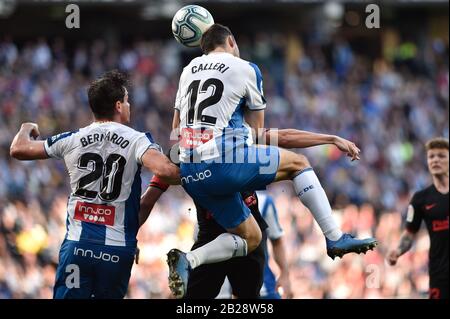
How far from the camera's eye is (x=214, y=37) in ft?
29.8

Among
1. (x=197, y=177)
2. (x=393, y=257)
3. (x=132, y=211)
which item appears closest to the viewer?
(x=197, y=177)

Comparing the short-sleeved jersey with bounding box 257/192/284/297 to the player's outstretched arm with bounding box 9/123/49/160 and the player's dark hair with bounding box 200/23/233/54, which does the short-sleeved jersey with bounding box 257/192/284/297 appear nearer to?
the player's dark hair with bounding box 200/23/233/54

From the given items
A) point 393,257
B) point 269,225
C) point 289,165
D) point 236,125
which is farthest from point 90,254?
point 393,257

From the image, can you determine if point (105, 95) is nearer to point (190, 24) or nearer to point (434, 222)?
point (190, 24)

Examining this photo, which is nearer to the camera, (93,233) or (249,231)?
(93,233)

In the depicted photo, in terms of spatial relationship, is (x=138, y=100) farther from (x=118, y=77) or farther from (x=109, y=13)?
(x=118, y=77)

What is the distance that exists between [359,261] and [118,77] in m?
11.5

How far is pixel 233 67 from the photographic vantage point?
347 inches

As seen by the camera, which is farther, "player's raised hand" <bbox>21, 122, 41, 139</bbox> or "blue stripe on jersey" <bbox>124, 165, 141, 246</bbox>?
"player's raised hand" <bbox>21, 122, 41, 139</bbox>

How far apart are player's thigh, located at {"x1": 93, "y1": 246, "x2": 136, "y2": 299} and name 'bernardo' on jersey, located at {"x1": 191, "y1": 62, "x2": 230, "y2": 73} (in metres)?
1.65

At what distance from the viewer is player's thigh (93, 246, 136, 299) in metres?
8.69

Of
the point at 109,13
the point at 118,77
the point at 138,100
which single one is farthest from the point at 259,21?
the point at 118,77

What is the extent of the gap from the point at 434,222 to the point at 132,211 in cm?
457

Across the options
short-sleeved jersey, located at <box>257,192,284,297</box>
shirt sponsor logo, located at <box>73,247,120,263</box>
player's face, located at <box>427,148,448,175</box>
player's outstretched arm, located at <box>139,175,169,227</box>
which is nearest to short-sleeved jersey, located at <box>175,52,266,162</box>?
player's outstretched arm, located at <box>139,175,169,227</box>
